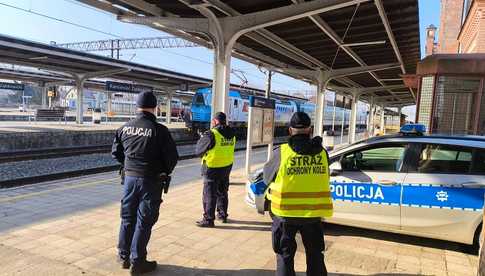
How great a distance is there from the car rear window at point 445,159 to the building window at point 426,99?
21.7 feet

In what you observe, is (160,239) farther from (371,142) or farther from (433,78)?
(433,78)

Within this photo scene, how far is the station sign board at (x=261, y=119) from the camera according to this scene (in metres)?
10.2

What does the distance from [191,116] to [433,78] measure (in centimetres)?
1961

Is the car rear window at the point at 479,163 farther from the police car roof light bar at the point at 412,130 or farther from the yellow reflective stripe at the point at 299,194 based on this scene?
the yellow reflective stripe at the point at 299,194

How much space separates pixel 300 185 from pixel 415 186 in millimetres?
2508

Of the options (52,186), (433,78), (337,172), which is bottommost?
(52,186)

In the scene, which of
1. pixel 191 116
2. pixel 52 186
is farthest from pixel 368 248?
pixel 191 116

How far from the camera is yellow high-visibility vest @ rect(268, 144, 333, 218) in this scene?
350cm

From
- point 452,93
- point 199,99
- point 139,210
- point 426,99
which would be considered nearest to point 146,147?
point 139,210

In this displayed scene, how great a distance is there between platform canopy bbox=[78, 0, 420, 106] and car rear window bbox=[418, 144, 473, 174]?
4976mm

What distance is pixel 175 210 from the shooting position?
7039 millimetres

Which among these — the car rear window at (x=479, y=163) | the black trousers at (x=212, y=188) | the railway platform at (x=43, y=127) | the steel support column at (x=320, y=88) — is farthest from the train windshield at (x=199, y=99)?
the car rear window at (x=479, y=163)

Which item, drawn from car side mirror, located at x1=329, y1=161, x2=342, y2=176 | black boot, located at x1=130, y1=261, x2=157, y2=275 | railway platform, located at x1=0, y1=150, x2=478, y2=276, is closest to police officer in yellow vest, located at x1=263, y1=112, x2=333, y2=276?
railway platform, located at x1=0, y1=150, x2=478, y2=276

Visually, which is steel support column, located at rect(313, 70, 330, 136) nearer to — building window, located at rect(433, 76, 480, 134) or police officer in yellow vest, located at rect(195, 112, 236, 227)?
building window, located at rect(433, 76, 480, 134)
